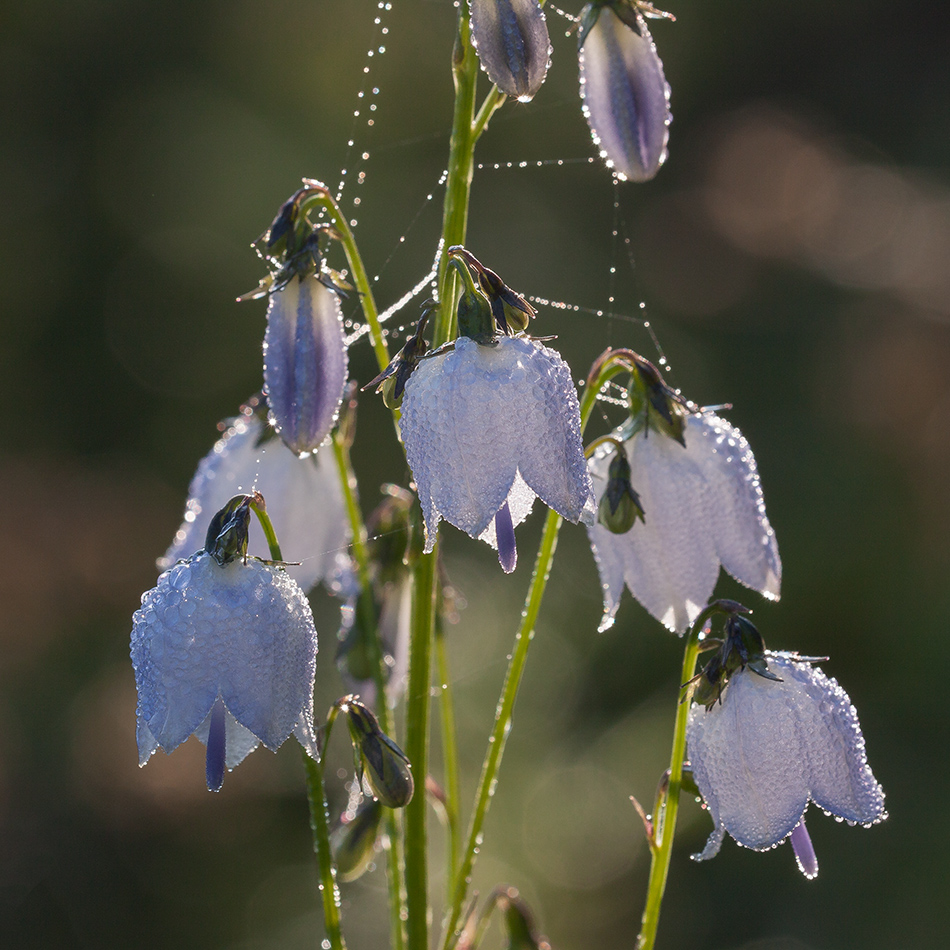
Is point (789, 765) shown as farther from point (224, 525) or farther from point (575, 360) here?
point (575, 360)

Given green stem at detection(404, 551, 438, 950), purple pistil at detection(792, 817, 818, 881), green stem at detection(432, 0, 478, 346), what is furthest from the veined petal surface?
purple pistil at detection(792, 817, 818, 881)

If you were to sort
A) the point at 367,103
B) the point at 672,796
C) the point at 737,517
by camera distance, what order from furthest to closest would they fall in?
the point at 367,103 → the point at 737,517 → the point at 672,796

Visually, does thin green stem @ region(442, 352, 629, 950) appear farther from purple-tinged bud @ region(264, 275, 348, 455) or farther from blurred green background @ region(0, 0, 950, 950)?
blurred green background @ region(0, 0, 950, 950)

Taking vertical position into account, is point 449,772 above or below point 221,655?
below

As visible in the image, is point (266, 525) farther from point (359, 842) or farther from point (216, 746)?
point (359, 842)

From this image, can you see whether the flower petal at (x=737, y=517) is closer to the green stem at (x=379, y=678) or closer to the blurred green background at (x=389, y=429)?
the green stem at (x=379, y=678)

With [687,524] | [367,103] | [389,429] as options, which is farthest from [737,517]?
[367,103]
